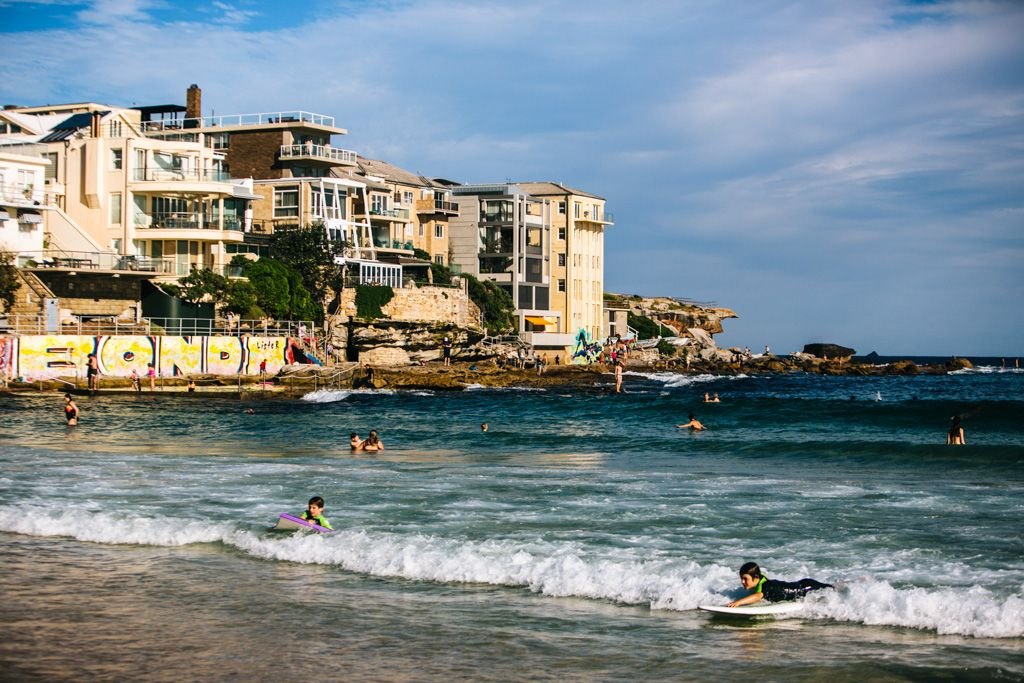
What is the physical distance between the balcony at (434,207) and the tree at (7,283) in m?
37.0

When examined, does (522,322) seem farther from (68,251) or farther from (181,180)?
(68,251)

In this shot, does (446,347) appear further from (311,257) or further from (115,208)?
(115,208)

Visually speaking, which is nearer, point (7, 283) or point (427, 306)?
point (7, 283)

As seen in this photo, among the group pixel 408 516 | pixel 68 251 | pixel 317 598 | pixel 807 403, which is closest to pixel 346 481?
pixel 408 516

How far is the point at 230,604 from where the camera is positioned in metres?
12.6

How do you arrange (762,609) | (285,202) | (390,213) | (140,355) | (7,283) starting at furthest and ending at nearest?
(390,213) < (285,202) < (140,355) < (7,283) < (762,609)

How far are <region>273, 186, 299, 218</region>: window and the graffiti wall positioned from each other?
648 inches

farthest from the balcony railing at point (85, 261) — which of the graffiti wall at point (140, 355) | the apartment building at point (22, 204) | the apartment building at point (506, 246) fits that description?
the apartment building at point (506, 246)

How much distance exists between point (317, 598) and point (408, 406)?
117 ft

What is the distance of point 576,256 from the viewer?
93000 mm

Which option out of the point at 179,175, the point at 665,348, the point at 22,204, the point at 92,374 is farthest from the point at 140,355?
the point at 665,348

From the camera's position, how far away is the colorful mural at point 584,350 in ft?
292

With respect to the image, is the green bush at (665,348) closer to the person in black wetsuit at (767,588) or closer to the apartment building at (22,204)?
the apartment building at (22,204)

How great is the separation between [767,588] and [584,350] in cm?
7830
